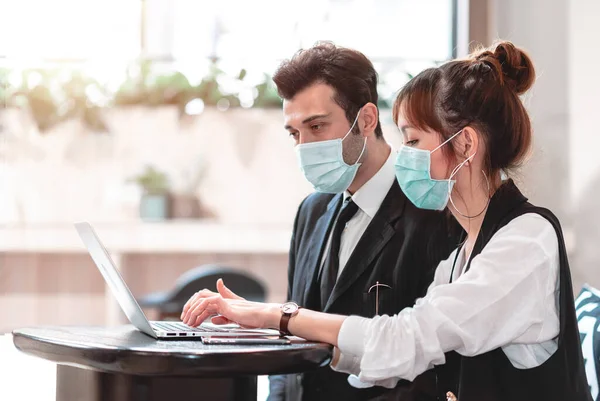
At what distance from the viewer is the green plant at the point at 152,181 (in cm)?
500

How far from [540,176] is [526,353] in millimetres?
1829

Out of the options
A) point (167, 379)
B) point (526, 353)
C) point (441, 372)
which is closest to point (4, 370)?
point (167, 379)

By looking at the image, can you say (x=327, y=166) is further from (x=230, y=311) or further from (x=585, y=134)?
(x=585, y=134)

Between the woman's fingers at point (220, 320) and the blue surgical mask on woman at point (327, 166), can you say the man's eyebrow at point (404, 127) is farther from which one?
the woman's fingers at point (220, 320)

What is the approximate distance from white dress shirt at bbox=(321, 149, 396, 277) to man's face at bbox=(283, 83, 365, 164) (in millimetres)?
79

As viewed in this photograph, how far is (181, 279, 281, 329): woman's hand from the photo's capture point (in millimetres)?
1574

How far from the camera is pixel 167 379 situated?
1.39 meters

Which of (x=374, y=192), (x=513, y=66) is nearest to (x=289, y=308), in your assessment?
(x=374, y=192)

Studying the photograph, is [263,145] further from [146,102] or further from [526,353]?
[526,353]

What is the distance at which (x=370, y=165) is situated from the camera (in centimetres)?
206

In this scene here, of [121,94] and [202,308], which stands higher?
[121,94]

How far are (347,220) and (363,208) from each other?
60mm

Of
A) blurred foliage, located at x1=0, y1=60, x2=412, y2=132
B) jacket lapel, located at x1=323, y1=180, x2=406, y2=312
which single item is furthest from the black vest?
blurred foliage, located at x1=0, y1=60, x2=412, y2=132

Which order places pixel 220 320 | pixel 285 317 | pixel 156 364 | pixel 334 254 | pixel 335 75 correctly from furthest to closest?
1. pixel 335 75
2. pixel 334 254
3. pixel 220 320
4. pixel 285 317
5. pixel 156 364
